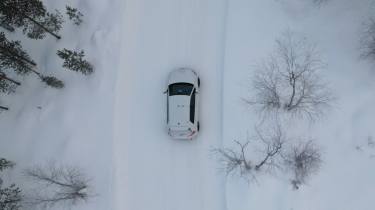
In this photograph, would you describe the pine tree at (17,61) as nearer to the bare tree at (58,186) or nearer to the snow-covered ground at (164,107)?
the snow-covered ground at (164,107)

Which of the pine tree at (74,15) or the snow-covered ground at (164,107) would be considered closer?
the snow-covered ground at (164,107)

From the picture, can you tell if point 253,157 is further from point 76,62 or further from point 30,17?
point 30,17

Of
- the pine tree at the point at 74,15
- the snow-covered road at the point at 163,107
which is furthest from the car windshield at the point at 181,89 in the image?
the pine tree at the point at 74,15

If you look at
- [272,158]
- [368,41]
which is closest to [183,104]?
[272,158]

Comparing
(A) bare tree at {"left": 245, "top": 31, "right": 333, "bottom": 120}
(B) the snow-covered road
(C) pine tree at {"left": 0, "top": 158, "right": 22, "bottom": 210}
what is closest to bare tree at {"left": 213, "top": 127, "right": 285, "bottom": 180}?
(B) the snow-covered road

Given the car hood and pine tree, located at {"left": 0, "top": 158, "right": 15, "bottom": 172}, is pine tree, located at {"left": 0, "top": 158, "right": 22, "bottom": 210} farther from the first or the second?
the car hood

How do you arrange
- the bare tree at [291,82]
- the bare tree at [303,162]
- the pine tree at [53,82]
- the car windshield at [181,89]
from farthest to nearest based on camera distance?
the pine tree at [53,82] → the car windshield at [181,89] → the bare tree at [291,82] → the bare tree at [303,162]
